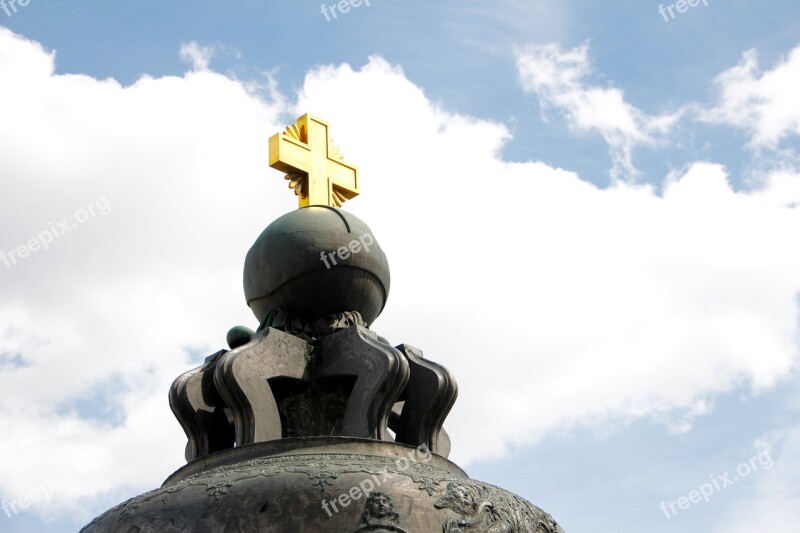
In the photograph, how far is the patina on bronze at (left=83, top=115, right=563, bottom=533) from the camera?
35.1 feet

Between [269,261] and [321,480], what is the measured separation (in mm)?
3133

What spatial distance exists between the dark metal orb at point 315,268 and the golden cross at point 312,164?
92 centimetres

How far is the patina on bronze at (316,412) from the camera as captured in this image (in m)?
10.7

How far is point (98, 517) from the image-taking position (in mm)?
11672

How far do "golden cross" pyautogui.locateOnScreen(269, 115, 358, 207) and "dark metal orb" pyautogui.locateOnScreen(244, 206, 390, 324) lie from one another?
92 cm

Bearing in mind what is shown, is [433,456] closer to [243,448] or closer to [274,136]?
[243,448]
